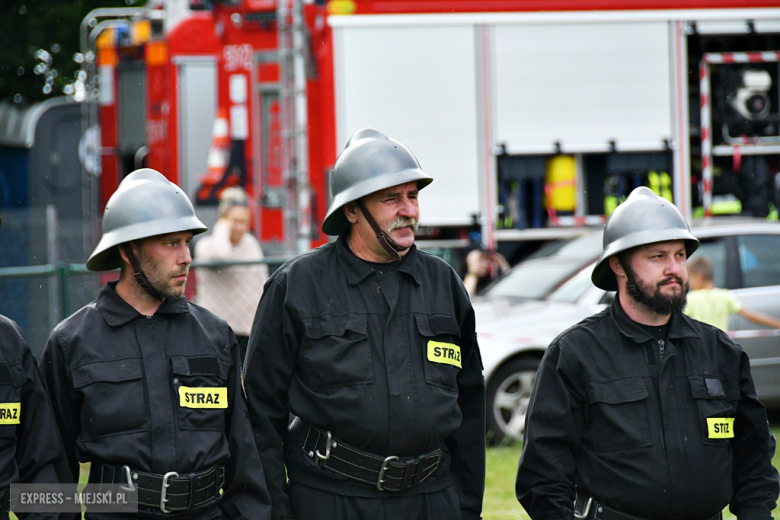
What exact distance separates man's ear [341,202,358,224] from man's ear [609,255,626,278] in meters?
0.95

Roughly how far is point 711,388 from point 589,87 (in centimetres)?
733

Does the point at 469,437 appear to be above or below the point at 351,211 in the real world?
below

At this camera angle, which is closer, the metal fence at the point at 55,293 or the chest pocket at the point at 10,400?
the chest pocket at the point at 10,400

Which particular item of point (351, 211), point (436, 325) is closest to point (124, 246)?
point (351, 211)

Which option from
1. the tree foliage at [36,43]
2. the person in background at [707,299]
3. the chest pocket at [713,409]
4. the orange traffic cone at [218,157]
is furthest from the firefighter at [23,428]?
the tree foliage at [36,43]

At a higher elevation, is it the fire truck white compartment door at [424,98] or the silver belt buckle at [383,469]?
the fire truck white compartment door at [424,98]

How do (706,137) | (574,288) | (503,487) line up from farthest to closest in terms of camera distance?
1. (706,137)
2. (574,288)
3. (503,487)

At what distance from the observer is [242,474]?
10.5 feet

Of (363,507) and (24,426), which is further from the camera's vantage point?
(363,507)

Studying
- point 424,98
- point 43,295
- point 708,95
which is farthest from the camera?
point 708,95

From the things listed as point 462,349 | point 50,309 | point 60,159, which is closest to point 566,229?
point 50,309

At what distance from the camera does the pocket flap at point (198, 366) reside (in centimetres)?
318

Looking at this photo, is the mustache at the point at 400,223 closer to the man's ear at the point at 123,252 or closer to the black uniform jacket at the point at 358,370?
the black uniform jacket at the point at 358,370

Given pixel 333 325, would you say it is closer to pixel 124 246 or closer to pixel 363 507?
pixel 363 507
